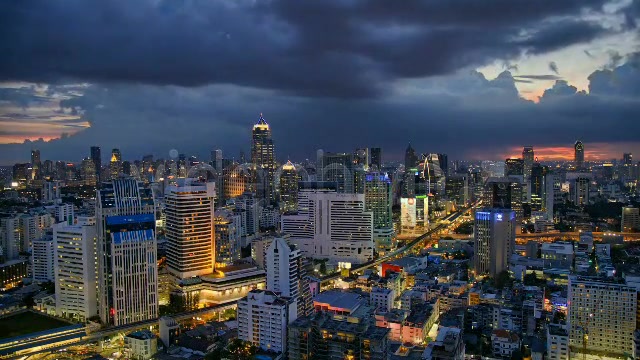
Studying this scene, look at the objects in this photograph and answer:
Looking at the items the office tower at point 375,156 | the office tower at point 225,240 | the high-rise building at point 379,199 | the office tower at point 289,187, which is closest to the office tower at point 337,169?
the office tower at point 289,187

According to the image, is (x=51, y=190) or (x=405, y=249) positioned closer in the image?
(x=405, y=249)

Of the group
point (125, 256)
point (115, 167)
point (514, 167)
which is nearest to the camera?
point (125, 256)

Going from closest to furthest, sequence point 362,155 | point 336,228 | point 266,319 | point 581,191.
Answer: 1. point 266,319
2. point 336,228
3. point 581,191
4. point 362,155

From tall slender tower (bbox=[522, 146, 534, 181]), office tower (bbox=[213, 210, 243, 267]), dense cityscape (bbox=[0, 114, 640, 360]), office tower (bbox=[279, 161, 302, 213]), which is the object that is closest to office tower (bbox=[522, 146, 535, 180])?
tall slender tower (bbox=[522, 146, 534, 181])

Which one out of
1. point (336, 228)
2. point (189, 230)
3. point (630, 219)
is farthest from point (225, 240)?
point (630, 219)

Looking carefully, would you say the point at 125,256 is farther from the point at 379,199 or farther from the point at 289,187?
the point at 289,187

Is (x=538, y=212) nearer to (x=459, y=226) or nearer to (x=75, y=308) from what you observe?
(x=459, y=226)

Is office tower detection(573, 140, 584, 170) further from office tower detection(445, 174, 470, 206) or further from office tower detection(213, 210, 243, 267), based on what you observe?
office tower detection(213, 210, 243, 267)
